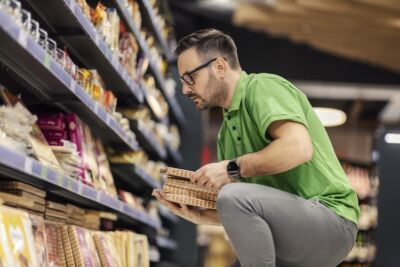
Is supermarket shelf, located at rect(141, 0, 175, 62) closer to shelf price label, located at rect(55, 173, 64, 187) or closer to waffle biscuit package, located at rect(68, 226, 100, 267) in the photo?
waffle biscuit package, located at rect(68, 226, 100, 267)

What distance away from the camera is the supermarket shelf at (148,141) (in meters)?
5.18

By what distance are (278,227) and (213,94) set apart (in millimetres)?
614

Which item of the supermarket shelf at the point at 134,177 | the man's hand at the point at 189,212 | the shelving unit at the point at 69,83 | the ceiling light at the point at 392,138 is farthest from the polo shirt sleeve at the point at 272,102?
the ceiling light at the point at 392,138

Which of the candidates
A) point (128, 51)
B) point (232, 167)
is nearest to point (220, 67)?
point (232, 167)

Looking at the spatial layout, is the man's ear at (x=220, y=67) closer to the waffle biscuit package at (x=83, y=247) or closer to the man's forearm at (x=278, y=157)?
the man's forearm at (x=278, y=157)

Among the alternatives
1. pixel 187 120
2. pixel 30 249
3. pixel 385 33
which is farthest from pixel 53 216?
pixel 385 33

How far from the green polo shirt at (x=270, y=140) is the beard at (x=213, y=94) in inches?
2.6

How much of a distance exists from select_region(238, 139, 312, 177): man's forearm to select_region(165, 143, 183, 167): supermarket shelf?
4.93m

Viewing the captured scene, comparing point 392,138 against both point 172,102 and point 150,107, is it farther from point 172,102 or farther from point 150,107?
point 172,102

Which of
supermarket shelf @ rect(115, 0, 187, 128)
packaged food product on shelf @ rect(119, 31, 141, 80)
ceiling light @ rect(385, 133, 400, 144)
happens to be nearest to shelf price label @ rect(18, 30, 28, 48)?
supermarket shelf @ rect(115, 0, 187, 128)

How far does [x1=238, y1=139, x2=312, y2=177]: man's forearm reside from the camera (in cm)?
252

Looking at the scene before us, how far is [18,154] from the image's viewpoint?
241 centimetres

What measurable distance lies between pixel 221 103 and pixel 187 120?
5655mm

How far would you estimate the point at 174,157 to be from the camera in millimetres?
7949
